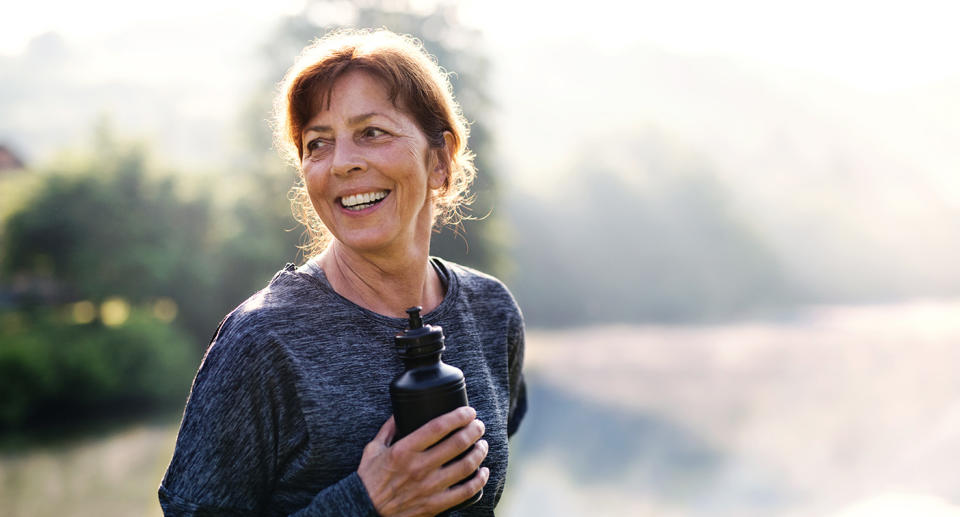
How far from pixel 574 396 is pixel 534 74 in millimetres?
16541

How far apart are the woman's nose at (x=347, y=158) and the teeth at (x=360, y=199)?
0.06 meters

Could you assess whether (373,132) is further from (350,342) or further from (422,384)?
(422,384)

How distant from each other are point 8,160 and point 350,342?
62.1ft

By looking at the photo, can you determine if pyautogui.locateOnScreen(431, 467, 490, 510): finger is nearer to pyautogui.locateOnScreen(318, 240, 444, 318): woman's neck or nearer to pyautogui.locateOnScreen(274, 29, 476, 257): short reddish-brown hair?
pyautogui.locateOnScreen(318, 240, 444, 318): woman's neck

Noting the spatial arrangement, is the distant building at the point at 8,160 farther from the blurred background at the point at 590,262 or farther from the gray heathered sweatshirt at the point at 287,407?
the gray heathered sweatshirt at the point at 287,407

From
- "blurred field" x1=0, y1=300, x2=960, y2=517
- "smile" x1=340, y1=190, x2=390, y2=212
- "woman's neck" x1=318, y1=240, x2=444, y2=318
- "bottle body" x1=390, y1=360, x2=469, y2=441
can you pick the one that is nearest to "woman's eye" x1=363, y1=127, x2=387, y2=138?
"smile" x1=340, y1=190, x2=390, y2=212

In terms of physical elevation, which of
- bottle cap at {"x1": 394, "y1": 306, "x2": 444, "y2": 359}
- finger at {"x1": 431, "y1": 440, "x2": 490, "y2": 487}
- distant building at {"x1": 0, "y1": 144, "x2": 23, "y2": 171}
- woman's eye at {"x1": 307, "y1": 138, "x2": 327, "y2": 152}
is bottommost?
finger at {"x1": 431, "y1": 440, "x2": 490, "y2": 487}

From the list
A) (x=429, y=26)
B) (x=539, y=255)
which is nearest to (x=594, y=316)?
(x=539, y=255)

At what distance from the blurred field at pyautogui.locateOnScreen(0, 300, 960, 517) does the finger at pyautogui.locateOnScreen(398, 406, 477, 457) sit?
6.70m

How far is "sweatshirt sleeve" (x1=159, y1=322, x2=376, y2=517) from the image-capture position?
55.5 inches

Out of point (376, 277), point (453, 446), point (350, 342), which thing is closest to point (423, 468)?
point (453, 446)

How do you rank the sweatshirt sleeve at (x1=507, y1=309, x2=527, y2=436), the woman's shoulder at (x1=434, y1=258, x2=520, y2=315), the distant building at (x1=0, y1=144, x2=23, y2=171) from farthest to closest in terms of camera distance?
the distant building at (x1=0, y1=144, x2=23, y2=171)
the sweatshirt sleeve at (x1=507, y1=309, x2=527, y2=436)
the woman's shoulder at (x1=434, y1=258, x2=520, y2=315)

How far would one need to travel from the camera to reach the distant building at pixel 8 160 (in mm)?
17016

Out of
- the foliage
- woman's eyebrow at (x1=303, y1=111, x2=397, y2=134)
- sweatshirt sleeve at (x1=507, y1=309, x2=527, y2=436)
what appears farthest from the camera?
the foliage
